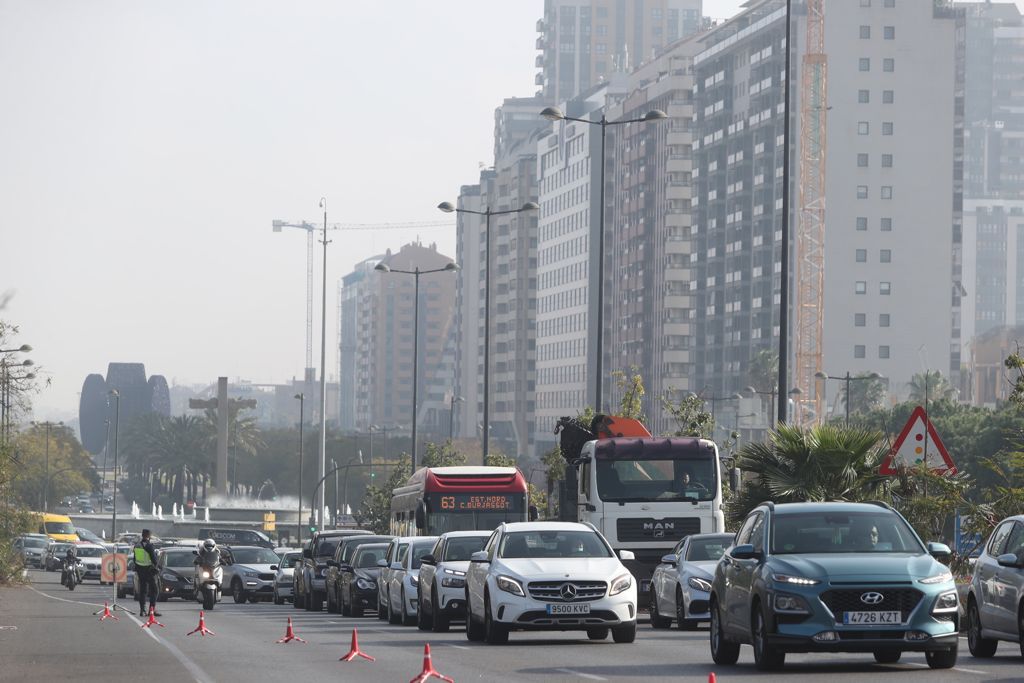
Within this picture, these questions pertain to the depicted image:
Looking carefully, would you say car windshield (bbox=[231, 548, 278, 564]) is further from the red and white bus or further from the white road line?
the white road line

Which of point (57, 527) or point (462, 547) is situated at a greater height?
point (462, 547)

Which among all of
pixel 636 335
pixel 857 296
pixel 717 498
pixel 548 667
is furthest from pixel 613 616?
pixel 636 335

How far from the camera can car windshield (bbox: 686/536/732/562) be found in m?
28.2

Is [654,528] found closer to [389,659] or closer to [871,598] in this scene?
[389,659]

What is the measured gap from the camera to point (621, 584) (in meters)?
23.2

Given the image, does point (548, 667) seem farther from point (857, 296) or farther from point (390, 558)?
point (857, 296)

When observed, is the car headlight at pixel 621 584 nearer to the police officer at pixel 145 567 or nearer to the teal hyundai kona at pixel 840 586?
the teal hyundai kona at pixel 840 586

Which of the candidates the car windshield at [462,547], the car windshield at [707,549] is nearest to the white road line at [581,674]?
the car windshield at [707,549]

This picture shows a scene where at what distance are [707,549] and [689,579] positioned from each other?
89 centimetres

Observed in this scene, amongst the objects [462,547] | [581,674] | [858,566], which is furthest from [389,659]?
[462,547]

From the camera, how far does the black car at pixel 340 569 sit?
3972cm

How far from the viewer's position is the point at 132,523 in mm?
160250

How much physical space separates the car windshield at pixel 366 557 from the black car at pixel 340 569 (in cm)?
20

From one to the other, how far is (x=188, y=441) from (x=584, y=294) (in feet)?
136
